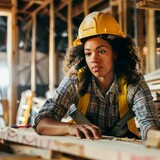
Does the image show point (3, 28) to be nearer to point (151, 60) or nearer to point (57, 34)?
point (57, 34)

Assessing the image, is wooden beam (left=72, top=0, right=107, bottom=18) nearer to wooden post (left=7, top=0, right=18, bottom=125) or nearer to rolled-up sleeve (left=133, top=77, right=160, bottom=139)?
wooden post (left=7, top=0, right=18, bottom=125)

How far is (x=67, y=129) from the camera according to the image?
190cm

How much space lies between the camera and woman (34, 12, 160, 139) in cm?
223

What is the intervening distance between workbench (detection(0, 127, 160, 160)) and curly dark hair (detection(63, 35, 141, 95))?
2.76 feet

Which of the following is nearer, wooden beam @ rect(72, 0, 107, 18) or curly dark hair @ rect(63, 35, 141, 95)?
curly dark hair @ rect(63, 35, 141, 95)

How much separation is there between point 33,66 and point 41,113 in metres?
7.54

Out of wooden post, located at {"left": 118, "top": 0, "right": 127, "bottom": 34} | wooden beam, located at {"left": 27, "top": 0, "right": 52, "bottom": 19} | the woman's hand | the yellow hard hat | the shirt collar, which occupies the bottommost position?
the woman's hand

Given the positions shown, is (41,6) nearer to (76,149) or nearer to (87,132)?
(87,132)

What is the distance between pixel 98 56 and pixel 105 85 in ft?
0.94

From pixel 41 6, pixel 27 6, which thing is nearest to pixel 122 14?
pixel 41 6

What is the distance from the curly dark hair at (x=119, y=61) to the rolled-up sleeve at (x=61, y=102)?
56 mm

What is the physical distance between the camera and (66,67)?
264 cm

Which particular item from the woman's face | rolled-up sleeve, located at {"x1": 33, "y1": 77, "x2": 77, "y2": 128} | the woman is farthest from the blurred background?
rolled-up sleeve, located at {"x1": 33, "y1": 77, "x2": 77, "y2": 128}

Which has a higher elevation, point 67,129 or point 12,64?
point 12,64
